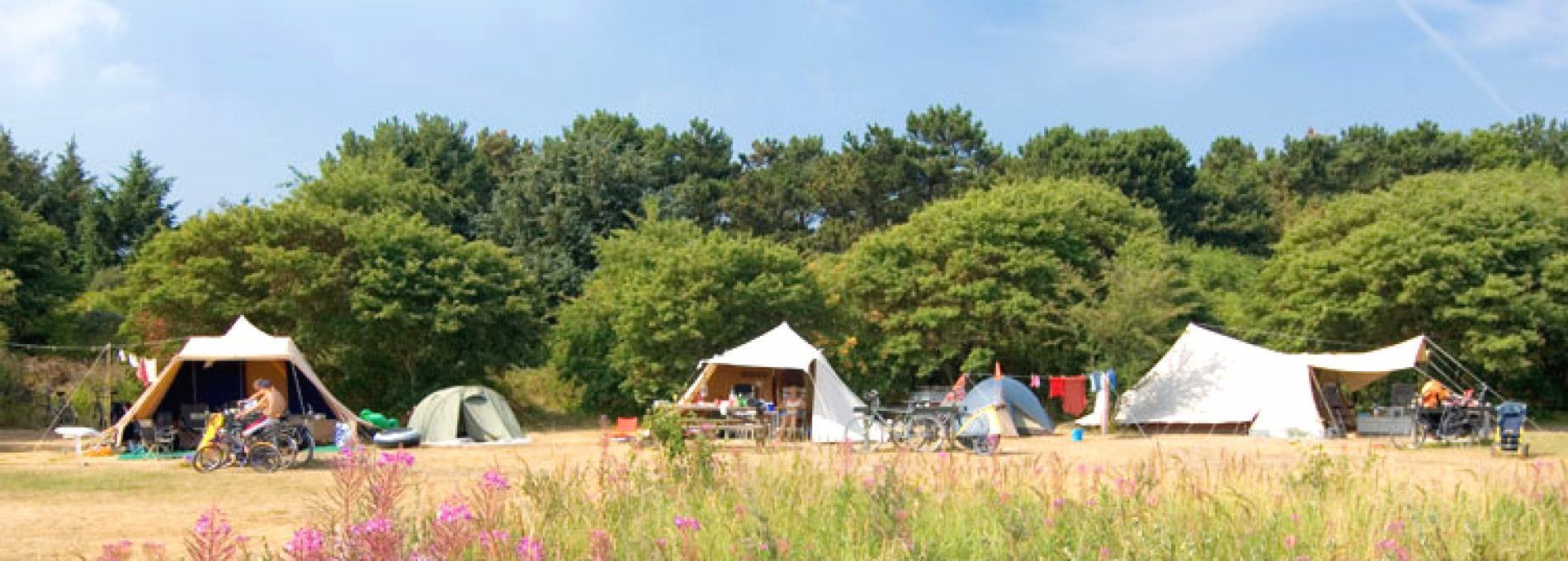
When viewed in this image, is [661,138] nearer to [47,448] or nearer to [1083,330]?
[1083,330]

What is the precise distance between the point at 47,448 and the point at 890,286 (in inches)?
561

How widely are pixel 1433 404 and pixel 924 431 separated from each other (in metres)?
6.73

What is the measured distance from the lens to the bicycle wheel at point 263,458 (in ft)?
42.1

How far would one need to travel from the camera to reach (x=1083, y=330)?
23625mm

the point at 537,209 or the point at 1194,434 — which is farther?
the point at 537,209

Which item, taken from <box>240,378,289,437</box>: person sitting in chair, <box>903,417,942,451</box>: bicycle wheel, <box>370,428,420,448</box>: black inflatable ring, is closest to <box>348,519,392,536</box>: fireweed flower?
<box>240,378,289,437</box>: person sitting in chair

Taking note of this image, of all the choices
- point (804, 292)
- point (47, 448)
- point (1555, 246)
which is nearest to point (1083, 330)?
point (804, 292)

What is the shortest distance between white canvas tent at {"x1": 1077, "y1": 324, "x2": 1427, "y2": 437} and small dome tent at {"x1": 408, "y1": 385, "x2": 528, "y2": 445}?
31.1 ft

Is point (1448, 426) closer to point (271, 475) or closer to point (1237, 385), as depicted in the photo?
point (1237, 385)

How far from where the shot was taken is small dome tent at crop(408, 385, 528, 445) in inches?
708

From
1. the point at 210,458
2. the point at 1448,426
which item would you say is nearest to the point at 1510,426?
the point at 1448,426

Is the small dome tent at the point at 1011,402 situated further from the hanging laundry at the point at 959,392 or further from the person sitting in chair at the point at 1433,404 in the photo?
the person sitting in chair at the point at 1433,404

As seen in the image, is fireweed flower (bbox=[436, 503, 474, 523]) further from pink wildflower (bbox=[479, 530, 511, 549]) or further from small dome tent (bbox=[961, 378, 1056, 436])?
small dome tent (bbox=[961, 378, 1056, 436])

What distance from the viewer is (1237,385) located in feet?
68.0
